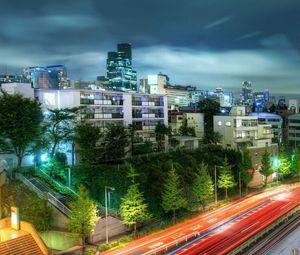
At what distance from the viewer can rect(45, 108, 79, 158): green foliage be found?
42.8m

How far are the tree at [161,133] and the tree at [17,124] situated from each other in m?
24.8

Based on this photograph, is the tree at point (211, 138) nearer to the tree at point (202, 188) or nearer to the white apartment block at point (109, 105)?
Answer: the white apartment block at point (109, 105)

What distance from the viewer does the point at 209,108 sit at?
90250 mm

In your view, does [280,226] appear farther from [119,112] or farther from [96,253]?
[119,112]

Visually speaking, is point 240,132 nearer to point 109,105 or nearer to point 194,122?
point 194,122

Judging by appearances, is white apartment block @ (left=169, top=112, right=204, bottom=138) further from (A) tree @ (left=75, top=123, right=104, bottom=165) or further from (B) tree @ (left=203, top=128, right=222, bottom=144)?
(A) tree @ (left=75, top=123, right=104, bottom=165)

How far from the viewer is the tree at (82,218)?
1156 inches

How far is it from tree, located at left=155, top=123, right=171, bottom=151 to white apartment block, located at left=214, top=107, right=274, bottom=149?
52.7 feet

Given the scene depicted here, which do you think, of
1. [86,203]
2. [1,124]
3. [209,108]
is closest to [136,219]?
[86,203]

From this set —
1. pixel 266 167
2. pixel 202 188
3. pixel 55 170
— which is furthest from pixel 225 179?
pixel 55 170

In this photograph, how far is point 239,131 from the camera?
7231 centimetres

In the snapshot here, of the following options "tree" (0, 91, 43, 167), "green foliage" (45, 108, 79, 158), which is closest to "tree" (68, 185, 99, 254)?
"tree" (0, 91, 43, 167)

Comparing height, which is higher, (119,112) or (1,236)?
(119,112)

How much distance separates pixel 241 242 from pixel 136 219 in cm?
948
